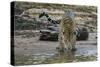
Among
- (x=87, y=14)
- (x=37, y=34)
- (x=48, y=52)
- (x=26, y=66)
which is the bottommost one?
(x=26, y=66)

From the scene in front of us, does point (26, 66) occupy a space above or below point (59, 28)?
below

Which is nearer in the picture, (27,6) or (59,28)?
(27,6)

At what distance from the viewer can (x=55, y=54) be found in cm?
262
